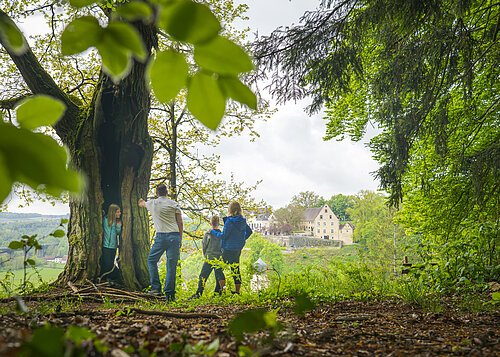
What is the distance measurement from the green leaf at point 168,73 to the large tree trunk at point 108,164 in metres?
5.44

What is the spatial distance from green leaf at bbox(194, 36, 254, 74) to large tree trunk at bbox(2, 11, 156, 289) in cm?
550

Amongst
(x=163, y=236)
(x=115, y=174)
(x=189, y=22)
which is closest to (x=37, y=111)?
(x=189, y=22)

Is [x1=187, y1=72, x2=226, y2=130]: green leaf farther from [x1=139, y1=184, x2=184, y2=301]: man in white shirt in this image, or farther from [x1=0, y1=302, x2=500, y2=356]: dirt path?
[x1=139, y1=184, x2=184, y2=301]: man in white shirt

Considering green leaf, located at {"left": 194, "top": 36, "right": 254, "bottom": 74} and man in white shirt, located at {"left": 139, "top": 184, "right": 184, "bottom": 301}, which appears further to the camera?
man in white shirt, located at {"left": 139, "top": 184, "right": 184, "bottom": 301}

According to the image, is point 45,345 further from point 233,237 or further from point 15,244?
point 233,237

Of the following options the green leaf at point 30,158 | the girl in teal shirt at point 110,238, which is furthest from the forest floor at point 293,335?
the girl in teal shirt at point 110,238

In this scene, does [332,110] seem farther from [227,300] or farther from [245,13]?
[227,300]

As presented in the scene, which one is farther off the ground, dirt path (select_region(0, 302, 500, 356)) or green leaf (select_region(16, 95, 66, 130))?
green leaf (select_region(16, 95, 66, 130))

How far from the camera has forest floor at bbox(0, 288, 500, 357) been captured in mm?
1014

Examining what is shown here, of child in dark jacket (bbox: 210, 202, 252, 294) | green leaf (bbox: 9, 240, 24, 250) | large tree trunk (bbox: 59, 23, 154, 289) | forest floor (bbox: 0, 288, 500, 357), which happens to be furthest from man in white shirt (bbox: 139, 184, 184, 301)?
green leaf (bbox: 9, 240, 24, 250)

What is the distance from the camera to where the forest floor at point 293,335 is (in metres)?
1.01

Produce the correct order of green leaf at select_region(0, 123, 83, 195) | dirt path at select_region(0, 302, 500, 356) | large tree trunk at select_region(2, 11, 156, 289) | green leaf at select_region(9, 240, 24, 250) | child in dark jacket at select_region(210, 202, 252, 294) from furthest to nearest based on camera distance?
child in dark jacket at select_region(210, 202, 252, 294)
large tree trunk at select_region(2, 11, 156, 289)
green leaf at select_region(9, 240, 24, 250)
dirt path at select_region(0, 302, 500, 356)
green leaf at select_region(0, 123, 83, 195)

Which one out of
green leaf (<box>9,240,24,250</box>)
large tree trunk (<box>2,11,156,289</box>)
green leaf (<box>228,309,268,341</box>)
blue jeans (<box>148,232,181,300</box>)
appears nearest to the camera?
green leaf (<box>228,309,268,341</box>)

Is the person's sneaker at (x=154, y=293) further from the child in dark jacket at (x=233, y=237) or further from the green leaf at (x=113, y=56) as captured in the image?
the green leaf at (x=113, y=56)
